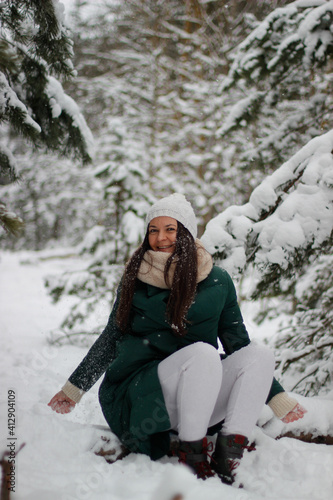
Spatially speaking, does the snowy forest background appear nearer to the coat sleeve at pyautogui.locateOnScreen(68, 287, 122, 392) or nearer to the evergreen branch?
the evergreen branch

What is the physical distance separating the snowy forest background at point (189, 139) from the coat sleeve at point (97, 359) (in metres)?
0.75

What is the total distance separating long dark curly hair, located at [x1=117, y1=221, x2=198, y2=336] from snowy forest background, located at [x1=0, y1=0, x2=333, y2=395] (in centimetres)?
51

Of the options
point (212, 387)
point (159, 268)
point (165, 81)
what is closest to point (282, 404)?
point (212, 387)

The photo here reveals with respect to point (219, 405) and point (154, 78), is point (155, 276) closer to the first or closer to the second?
point (219, 405)

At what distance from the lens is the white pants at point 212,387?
1642 mm

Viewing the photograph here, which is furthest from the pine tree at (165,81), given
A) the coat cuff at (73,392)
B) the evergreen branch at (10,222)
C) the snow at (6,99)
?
the coat cuff at (73,392)

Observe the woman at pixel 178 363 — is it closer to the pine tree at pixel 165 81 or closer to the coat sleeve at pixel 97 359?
the coat sleeve at pixel 97 359

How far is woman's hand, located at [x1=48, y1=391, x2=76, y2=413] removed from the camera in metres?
1.92

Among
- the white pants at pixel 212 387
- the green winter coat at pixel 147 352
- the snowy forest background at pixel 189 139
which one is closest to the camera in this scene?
the white pants at pixel 212 387

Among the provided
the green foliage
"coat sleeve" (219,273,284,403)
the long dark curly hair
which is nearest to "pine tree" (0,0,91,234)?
the long dark curly hair

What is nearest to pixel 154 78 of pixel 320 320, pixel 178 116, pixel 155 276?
pixel 178 116

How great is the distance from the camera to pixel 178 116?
360 inches

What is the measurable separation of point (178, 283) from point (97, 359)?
0.62m

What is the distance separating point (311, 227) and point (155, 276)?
1103 millimetres
